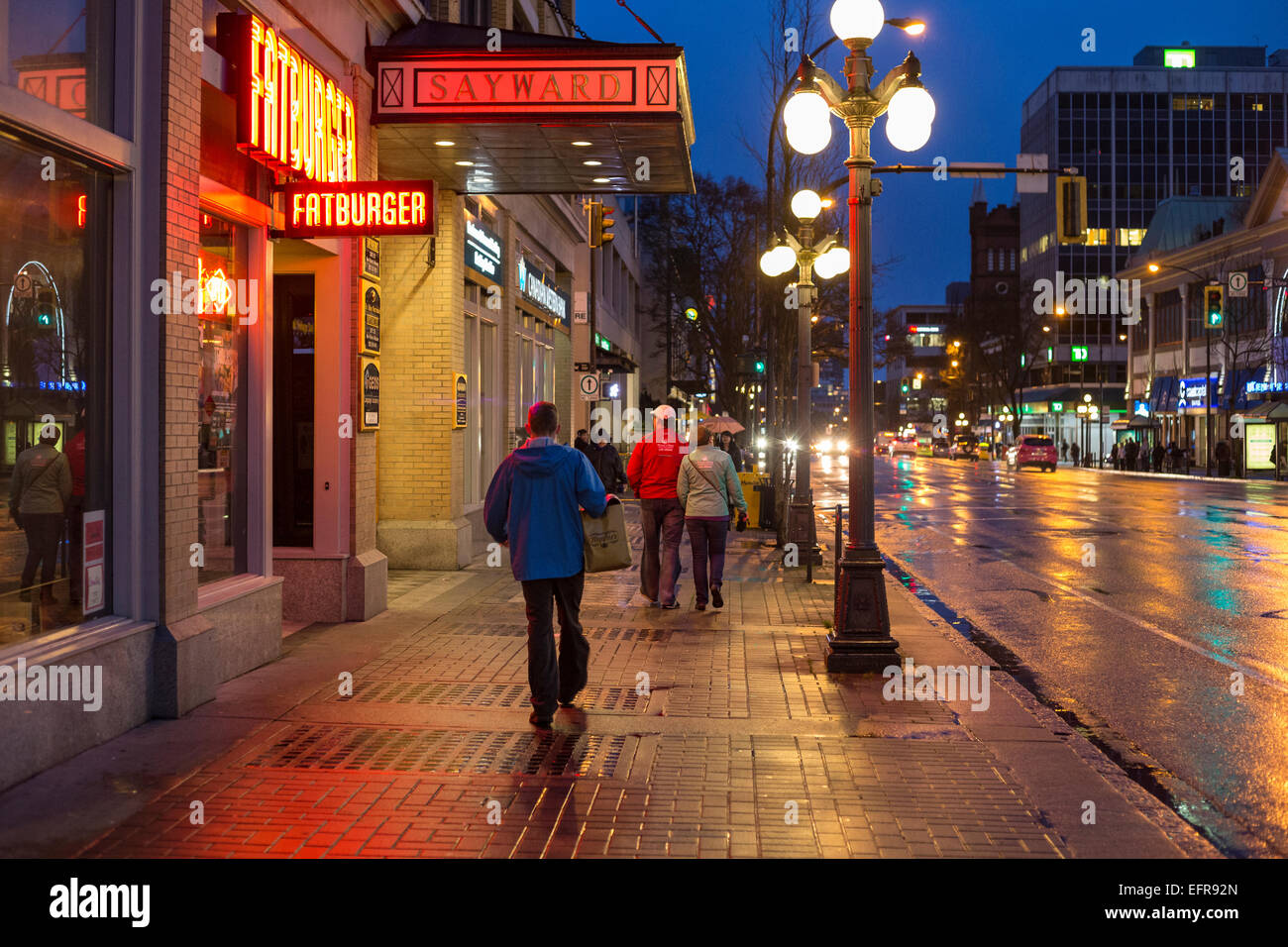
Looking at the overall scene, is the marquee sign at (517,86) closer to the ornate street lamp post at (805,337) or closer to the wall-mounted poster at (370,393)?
the wall-mounted poster at (370,393)

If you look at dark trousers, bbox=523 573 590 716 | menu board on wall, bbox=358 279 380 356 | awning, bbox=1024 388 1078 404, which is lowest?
dark trousers, bbox=523 573 590 716

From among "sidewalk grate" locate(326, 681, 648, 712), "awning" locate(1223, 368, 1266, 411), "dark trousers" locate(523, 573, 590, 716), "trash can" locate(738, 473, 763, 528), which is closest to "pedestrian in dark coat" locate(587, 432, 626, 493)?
"trash can" locate(738, 473, 763, 528)

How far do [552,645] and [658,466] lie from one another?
523 centimetres

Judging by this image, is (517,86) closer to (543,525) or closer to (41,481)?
(543,525)

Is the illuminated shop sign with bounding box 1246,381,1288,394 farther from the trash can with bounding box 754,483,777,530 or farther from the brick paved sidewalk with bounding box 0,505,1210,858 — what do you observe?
the brick paved sidewalk with bounding box 0,505,1210,858

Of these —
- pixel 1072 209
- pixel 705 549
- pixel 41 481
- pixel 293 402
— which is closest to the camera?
pixel 41 481

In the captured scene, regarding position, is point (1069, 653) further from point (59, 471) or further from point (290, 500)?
point (59, 471)

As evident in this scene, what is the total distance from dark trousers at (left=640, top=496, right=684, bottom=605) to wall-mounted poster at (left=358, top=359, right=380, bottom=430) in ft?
9.24

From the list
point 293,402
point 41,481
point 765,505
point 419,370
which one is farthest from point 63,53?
point 765,505

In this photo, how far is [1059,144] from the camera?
98812 millimetres

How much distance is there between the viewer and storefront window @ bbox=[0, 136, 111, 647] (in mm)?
6176

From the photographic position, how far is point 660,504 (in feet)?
40.9

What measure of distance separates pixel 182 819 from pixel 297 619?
5.72m

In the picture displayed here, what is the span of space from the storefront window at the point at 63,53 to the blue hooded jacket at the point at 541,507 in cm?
319
